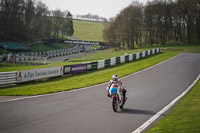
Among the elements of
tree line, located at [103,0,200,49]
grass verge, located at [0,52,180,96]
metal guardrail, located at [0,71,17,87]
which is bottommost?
grass verge, located at [0,52,180,96]

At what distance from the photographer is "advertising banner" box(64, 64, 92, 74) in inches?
1072

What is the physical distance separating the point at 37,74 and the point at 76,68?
599 centimetres

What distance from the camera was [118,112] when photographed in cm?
1086

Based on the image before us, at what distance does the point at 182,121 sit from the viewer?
9000 mm

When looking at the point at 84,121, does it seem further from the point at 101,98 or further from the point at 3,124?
the point at 101,98

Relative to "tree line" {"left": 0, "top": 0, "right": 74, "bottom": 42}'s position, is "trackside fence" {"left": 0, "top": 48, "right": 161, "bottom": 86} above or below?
below

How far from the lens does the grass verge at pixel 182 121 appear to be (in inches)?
314

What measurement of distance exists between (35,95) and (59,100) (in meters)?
2.76

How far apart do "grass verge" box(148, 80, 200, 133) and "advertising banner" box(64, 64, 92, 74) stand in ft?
56.0

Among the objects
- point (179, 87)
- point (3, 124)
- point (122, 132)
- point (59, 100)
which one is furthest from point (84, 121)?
point (179, 87)

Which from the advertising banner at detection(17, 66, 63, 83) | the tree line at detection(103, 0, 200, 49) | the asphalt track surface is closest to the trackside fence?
the advertising banner at detection(17, 66, 63, 83)

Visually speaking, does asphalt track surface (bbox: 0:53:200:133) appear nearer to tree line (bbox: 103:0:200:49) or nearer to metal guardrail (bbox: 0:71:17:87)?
metal guardrail (bbox: 0:71:17:87)

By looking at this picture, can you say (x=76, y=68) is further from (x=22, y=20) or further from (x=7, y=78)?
(x=22, y=20)

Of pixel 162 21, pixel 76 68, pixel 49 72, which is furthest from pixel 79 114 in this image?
pixel 162 21
